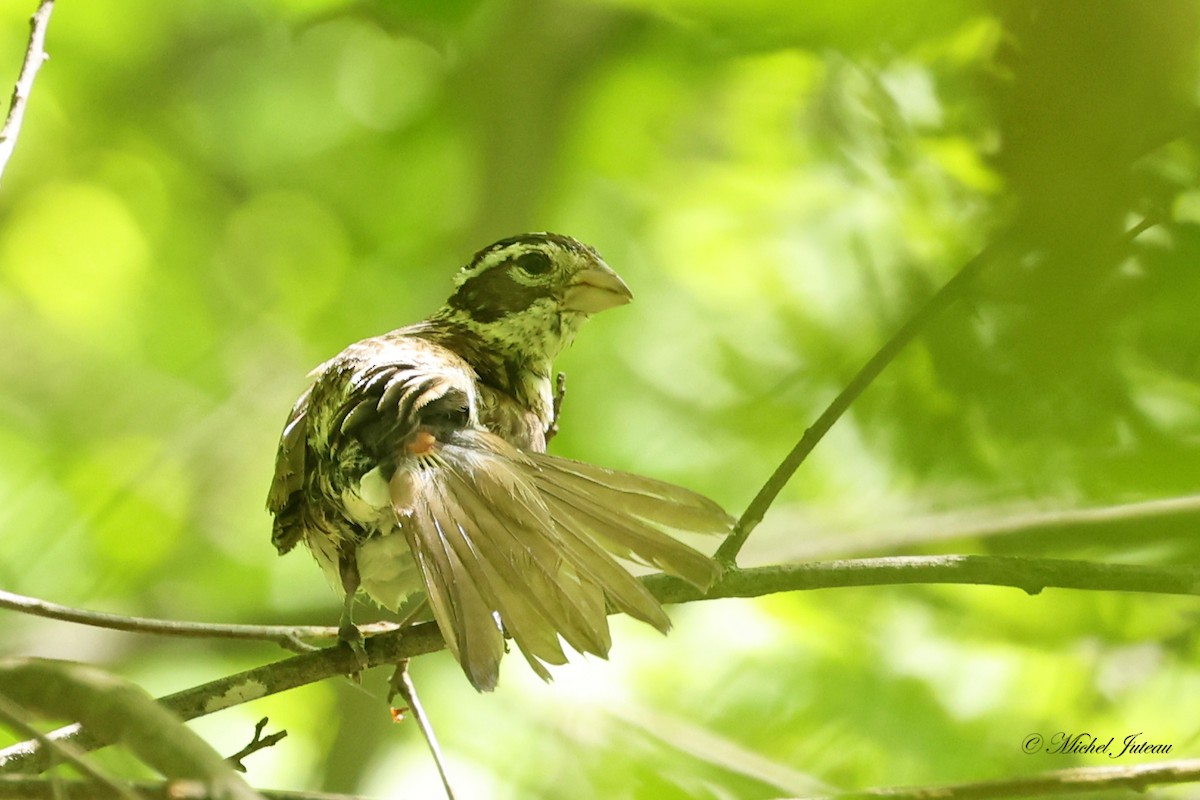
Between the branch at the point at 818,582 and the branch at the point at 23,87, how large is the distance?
97 centimetres

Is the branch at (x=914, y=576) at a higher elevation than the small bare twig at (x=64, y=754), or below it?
higher

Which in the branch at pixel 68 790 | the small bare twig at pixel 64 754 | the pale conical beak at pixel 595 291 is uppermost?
the pale conical beak at pixel 595 291

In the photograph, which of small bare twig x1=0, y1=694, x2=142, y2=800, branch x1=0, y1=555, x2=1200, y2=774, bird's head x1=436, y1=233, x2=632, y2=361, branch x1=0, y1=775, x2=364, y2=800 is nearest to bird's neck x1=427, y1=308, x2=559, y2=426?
bird's head x1=436, y1=233, x2=632, y2=361

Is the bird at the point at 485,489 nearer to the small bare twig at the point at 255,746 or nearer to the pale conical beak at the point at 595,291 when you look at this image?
the pale conical beak at the point at 595,291

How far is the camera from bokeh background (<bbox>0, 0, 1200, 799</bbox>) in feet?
6.81

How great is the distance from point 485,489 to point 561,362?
1.94 metres

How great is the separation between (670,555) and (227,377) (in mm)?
2856

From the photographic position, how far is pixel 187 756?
130cm

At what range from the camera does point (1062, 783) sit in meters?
1.47

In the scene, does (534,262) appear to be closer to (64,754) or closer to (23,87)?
(23,87)

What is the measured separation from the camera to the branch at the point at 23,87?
210cm

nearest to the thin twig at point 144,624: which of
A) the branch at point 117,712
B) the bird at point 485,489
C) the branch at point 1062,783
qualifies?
the bird at point 485,489

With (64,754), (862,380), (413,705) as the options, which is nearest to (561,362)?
(413,705)

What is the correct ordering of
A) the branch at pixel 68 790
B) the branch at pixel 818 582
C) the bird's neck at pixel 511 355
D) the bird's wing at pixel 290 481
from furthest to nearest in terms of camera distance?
1. the bird's neck at pixel 511 355
2. the bird's wing at pixel 290 481
3. the branch at pixel 818 582
4. the branch at pixel 68 790
